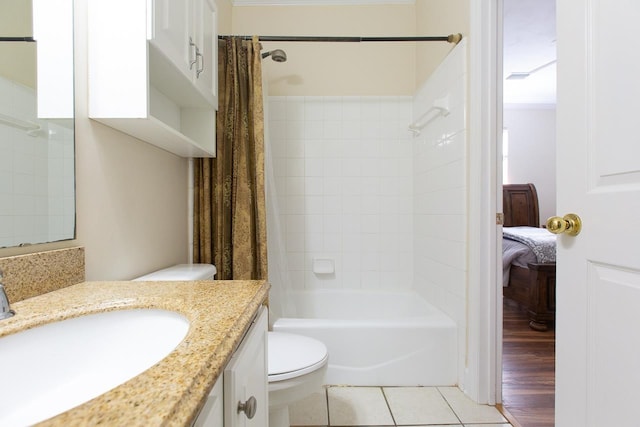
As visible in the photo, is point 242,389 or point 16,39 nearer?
point 242,389

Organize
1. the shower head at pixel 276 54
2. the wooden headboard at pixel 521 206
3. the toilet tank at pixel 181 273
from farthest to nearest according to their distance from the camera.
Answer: the wooden headboard at pixel 521 206 < the shower head at pixel 276 54 < the toilet tank at pixel 181 273

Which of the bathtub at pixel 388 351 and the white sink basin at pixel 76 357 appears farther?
the bathtub at pixel 388 351

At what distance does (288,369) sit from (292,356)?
0.31ft

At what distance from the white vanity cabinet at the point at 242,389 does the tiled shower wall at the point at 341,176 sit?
163 cm

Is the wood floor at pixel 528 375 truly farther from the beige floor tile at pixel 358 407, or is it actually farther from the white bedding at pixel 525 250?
the beige floor tile at pixel 358 407

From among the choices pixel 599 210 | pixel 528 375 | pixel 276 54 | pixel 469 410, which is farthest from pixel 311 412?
pixel 276 54

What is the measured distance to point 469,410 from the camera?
1.50 m

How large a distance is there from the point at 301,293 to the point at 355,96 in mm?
1571

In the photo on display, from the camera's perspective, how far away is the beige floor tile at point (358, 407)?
4.69 ft

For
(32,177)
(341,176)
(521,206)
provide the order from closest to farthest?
(32,177) < (341,176) < (521,206)

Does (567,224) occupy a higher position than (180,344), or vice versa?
(567,224)

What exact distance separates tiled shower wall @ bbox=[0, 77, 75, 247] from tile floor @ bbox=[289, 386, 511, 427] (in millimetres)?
1254

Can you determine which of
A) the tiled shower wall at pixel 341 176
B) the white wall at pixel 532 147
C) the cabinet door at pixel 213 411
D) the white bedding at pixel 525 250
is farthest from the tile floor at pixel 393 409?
the white wall at pixel 532 147

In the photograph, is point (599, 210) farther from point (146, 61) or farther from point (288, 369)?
point (146, 61)
